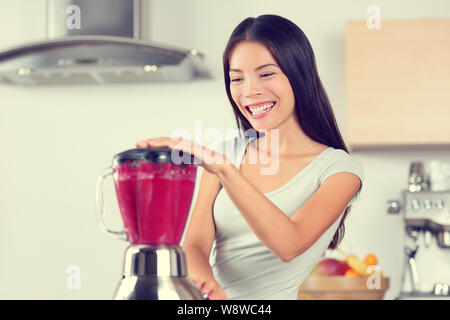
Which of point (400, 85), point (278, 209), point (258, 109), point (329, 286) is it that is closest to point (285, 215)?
point (278, 209)

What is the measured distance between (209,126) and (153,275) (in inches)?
62.2

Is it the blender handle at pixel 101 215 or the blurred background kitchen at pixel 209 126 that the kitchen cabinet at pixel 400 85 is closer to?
the blurred background kitchen at pixel 209 126

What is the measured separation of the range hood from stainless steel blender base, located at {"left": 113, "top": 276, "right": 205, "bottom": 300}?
122 cm

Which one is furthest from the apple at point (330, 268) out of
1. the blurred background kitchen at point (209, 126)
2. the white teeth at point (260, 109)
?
the white teeth at point (260, 109)

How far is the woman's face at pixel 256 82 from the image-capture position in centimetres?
64

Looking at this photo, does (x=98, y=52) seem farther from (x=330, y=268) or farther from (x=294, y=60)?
(x=294, y=60)

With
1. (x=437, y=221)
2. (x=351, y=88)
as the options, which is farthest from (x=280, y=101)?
(x=437, y=221)

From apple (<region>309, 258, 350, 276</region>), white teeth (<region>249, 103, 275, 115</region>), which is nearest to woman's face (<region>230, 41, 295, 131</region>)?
white teeth (<region>249, 103, 275, 115</region>)

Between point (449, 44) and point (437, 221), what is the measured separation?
0.51 m

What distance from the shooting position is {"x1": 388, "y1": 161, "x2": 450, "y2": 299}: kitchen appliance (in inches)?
73.3

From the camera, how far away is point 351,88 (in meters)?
1.84

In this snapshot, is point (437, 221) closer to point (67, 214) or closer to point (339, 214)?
point (67, 214)

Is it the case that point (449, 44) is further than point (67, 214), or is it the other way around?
point (67, 214)

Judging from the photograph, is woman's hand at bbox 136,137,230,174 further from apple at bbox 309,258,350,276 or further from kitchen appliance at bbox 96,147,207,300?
apple at bbox 309,258,350,276
